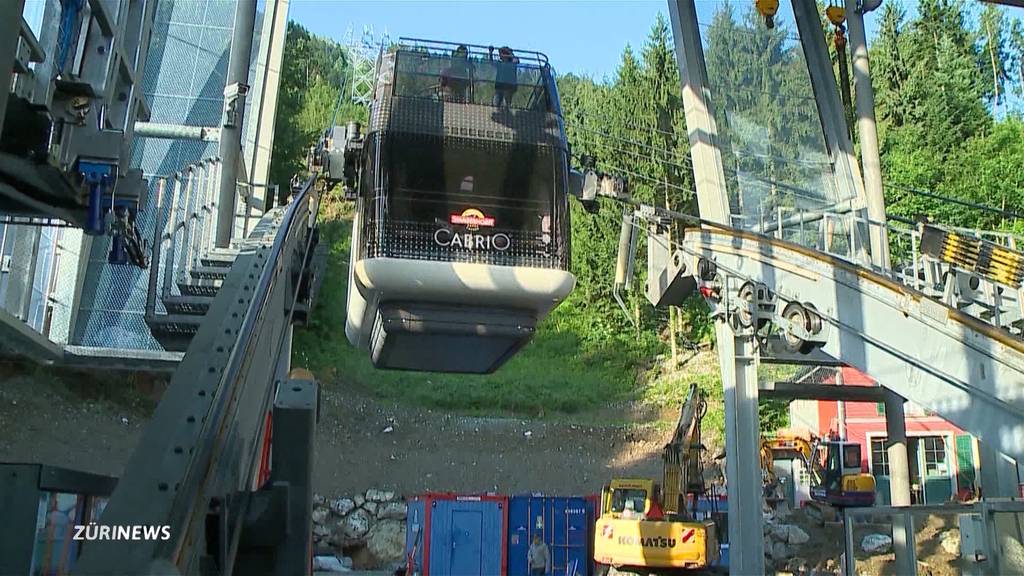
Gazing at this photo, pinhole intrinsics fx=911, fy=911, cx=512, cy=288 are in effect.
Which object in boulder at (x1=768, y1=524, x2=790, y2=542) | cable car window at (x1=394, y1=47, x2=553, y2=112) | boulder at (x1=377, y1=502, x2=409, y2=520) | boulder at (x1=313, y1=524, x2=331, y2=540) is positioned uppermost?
cable car window at (x1=394, y1=47, x2=553, y2=112)

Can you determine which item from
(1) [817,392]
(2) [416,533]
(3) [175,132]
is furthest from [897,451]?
(3) [175,132]

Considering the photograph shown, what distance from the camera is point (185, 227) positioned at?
10742mm

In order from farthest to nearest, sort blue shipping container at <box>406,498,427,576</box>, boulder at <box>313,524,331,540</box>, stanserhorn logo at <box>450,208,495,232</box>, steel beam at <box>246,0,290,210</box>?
boulder at <box>313,524,331,540</box>, blue shipping container at <box>406,498,427,576</box>, steel beam at <box>246,0,290,210</box>, stanserhorn logo at <box>450,208,495,232</box>

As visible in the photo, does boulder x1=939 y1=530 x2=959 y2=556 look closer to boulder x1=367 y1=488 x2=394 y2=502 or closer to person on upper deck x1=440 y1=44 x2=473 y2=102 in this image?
person on upper deck x1=440 y1=44 x2=473 y2=102

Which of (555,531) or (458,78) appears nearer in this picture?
(458,78)

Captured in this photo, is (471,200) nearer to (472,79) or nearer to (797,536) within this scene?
(472,79)

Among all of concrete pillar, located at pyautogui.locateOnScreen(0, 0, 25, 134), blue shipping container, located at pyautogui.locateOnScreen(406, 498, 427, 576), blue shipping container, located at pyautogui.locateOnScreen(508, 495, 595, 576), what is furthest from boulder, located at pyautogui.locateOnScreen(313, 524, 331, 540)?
concrete pillar, located at pyautogui.locateOnScreen(0, 0, 25, 134)

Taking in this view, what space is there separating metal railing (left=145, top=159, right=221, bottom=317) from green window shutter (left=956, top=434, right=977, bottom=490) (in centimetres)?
3007

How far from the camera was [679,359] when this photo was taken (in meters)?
42.5

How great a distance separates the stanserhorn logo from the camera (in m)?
9.80

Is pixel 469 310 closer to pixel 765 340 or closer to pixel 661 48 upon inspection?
pixel 765 340

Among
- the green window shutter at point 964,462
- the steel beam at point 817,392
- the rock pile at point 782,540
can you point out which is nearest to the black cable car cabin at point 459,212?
the steel beam at point 817,392

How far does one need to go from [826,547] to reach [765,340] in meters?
10.9

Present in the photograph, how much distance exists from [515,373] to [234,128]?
92.2 feet
